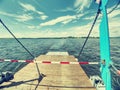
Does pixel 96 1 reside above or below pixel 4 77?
above

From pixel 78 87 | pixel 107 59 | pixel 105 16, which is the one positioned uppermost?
pixel 105 16

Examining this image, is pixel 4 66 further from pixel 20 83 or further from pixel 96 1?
pixel 96 1

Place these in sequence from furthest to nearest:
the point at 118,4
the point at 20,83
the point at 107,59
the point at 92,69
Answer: the point at 92,69 < the point at 20,83 < the point at 107,59 < the point at 118,4

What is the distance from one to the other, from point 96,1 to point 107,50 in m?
2.96

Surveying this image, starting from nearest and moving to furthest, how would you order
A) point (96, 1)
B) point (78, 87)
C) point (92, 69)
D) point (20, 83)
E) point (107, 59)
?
point (107, 59) < point (96, 1) < point (78, 87) < point (20, 83) < point (92, 69)

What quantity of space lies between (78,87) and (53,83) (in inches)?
68.4

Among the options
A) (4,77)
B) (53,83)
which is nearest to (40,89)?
(53,83)

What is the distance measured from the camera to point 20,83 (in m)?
10.5

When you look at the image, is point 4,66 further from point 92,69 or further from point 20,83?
point 20,83

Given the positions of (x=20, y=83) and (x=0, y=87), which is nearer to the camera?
(x=0, y=87)

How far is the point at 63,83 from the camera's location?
10.7 m

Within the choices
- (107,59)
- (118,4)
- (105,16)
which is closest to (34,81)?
(107,59)

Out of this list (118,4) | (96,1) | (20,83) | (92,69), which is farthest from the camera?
(92,69)

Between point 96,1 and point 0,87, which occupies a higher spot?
point 96,1
